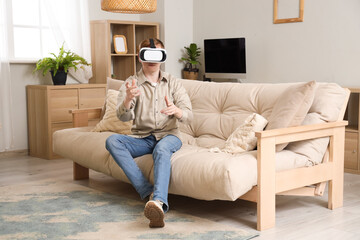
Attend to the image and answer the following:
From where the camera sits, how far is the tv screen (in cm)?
580

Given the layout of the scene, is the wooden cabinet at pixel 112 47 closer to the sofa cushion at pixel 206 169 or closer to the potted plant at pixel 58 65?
the potted plant at pixel 58 65

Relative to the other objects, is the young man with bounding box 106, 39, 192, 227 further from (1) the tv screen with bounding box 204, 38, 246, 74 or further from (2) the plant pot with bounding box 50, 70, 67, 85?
(1) the tv screen with bounding box 204, 38, 246, 74

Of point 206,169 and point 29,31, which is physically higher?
point 29,31

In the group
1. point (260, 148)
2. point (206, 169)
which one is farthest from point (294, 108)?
point (206, 169)

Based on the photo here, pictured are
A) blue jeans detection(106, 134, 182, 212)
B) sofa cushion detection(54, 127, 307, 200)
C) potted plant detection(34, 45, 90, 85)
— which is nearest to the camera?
sofa cushion detection(54, 127, 307, 200)

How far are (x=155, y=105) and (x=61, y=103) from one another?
224 centimetres

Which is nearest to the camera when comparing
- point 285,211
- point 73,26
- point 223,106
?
point 285,211

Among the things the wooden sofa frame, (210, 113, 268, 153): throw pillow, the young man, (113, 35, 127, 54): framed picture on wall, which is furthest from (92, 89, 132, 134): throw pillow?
(113, 35, 127, 54): framed picture on wall

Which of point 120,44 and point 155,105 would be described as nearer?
point 155,105

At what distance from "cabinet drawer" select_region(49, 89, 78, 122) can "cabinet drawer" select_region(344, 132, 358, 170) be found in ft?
8.93

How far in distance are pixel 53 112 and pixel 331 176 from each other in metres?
3.01

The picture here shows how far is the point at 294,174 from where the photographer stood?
9.91 feet

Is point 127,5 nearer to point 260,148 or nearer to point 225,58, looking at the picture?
point 260,148

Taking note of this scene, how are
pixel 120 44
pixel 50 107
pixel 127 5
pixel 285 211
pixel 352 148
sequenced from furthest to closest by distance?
pixel 120 44 < pixel 50 107 < pixel 352 148 < pixel 127 5 < pixel 285 211
